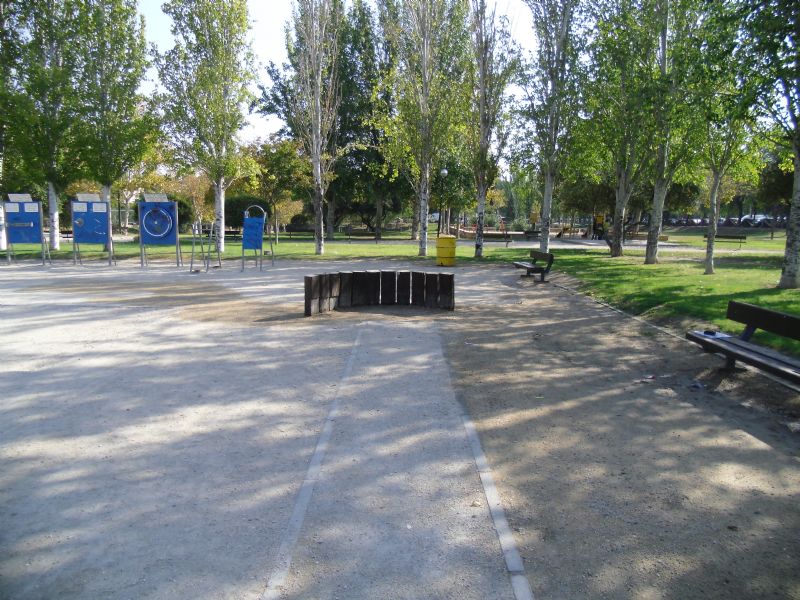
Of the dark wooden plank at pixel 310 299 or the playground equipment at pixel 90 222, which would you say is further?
the playground equipment at pixel 90 222

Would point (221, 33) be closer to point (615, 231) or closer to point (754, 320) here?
point (615, 231)

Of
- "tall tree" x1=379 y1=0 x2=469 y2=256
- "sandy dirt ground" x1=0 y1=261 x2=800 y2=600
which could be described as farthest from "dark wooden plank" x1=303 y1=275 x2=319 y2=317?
"tall tree" x1=379 y1=0 x2=469 y2=256

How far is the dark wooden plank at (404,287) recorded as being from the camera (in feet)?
40.7

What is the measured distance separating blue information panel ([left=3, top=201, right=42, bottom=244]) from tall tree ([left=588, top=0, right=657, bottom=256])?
20709mm

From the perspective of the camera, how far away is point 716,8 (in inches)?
384

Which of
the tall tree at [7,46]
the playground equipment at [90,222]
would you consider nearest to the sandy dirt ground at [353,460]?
the playground equipment at [90,222]

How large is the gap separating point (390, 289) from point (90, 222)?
14.0 m

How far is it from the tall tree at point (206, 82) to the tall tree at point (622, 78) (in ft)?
49.0

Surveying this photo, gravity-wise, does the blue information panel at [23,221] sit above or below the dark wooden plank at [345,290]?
above

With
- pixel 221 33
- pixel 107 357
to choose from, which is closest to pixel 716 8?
pixel 107 357

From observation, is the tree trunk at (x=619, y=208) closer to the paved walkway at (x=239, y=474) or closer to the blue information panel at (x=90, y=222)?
the paved walkway at (x=239, y=474)

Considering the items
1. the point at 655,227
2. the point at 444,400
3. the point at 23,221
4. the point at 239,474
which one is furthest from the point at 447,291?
the point at 23,221

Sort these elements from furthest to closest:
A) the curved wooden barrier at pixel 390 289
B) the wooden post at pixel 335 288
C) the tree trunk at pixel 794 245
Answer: the tree trunk at pixel 794 245, the curved wooden barrier at pixel 390 289, the wooden post at pixel 335 288

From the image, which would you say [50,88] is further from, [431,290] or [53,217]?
[431,290]
